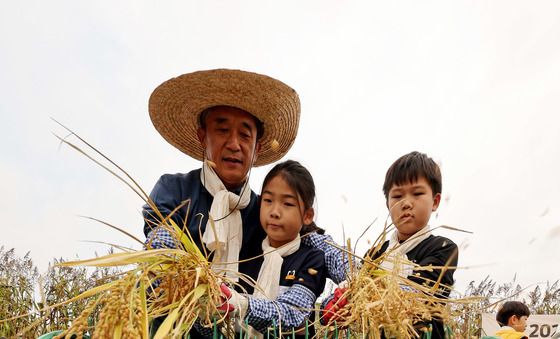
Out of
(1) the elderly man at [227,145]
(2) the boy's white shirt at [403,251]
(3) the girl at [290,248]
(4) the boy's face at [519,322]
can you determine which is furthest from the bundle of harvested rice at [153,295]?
(4) the boy's face at [519,322]

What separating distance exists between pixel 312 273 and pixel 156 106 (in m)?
1.38

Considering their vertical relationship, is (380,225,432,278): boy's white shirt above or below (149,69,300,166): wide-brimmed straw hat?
below

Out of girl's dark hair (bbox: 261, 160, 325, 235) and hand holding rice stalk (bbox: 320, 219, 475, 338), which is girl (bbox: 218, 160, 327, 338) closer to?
girl's dark hair (bbox: 261, 160, 325, 235)

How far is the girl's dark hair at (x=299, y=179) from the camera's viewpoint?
2.42 metres

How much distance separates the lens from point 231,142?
2.56 m

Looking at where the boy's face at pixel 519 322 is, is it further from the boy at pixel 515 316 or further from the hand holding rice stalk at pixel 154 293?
the hand holding rice stalk at pixel 154 293

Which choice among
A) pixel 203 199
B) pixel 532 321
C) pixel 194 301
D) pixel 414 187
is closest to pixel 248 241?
pixel 203 199

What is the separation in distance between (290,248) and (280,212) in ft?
0.55

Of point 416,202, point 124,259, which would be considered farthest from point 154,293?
point 416,202

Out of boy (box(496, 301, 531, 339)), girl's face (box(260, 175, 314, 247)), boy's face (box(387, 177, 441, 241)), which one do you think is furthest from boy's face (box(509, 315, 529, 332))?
girl's face (box(260, 175, 314, 247))

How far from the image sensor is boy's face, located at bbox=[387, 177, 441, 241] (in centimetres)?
234

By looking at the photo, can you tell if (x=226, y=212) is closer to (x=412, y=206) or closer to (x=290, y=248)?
(x=290, y=248)

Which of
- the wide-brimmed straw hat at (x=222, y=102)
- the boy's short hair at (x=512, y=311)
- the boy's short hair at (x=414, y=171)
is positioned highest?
the wide-brimmed straw hat at (x=222, y=102)

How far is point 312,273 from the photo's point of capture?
7.11 feet
